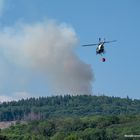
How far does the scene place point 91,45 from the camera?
86.8 meters

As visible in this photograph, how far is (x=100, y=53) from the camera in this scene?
91.3 metres

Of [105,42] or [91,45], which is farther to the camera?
[105,42]

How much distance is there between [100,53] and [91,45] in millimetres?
4881

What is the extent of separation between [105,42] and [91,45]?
6.08 meters

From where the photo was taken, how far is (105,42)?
92.4 metres

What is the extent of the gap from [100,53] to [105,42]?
2085mm
